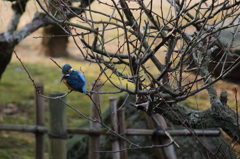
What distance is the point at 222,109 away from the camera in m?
2.20

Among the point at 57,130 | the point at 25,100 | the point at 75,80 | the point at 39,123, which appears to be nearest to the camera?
the point at 75,80

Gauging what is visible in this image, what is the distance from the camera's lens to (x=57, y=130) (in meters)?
3.79

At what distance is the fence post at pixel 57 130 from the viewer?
3.76m

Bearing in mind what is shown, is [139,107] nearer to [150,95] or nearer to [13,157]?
[150,95]

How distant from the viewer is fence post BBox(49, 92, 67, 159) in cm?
376

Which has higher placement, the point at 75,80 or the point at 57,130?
the point at 75,80

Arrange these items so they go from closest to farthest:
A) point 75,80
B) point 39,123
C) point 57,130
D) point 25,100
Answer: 1. point 75,80
2. point 57,130
3. point 39,123
4. point 25,100

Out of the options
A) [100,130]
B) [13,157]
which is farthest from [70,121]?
[100,130]

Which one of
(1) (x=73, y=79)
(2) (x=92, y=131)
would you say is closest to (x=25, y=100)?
(2) (x=92, y=131)

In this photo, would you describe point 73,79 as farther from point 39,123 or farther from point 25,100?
point 25,100

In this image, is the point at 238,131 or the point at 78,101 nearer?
the point at 238,131

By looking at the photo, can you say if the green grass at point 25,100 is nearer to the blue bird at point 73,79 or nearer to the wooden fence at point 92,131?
the wooden fence at point 92,131

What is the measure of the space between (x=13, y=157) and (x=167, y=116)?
315 cm

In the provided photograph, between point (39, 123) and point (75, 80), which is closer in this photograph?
point (75, 80)
